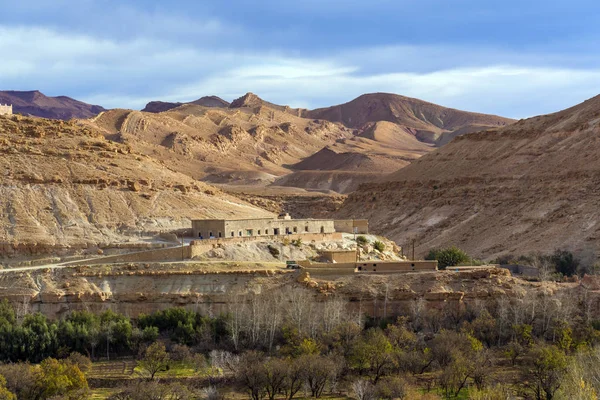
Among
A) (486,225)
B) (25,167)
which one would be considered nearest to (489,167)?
(486,225)

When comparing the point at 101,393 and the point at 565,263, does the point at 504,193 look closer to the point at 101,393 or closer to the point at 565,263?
the point at 565,263

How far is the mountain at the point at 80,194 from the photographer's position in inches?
1633

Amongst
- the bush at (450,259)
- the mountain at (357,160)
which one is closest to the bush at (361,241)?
the bush at (450,259)

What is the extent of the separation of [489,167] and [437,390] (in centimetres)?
4701

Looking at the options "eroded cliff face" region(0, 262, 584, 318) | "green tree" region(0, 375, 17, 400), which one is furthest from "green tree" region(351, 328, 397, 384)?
"green tree" region(0, 375, 17, 400)

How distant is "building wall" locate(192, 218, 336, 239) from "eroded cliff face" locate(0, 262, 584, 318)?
373 centimetres

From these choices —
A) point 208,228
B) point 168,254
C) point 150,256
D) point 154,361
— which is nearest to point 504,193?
point 208,228

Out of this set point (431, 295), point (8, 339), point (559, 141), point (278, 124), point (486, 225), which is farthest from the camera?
point (278, 124)

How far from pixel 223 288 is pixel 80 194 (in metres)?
11.2

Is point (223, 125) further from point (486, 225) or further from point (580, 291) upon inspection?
point (580, 291)

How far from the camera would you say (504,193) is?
69188 mm

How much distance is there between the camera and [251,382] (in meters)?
30.4

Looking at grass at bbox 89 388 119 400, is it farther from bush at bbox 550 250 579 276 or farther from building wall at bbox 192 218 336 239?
bush at bbox 550 250 579 276

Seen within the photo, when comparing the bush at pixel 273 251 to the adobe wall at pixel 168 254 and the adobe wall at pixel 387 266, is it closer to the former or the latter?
the adobe wall at pixel 168 254
